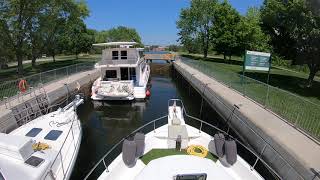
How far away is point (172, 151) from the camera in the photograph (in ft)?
29.0

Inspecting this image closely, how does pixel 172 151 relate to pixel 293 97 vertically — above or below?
below

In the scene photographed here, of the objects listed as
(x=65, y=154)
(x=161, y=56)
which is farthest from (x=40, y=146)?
(x=161, y=56)

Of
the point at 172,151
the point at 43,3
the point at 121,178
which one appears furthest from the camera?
the point at 43,3

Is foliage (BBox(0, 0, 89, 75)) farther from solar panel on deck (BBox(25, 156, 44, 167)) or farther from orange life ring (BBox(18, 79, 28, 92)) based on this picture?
solar panel on deck (BBox(25, 156, 44, 167))

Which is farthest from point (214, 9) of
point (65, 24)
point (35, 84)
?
point (35, 84)

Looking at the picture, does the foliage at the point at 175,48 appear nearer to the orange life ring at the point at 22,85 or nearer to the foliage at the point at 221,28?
the foliage at the point at 221,28

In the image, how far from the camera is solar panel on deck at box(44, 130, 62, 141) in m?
9.79

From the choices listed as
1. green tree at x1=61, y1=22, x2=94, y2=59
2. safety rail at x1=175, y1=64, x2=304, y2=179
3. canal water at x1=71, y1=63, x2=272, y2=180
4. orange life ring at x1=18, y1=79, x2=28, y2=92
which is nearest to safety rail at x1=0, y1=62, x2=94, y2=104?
orange life ring at x1=18, y1=79, x2=28, y2=92

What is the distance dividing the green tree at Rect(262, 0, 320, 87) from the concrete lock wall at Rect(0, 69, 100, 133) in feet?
55.1

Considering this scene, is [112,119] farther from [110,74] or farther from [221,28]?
[221,28]

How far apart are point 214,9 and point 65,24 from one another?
29498 mm

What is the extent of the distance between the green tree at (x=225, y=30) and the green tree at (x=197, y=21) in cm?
368

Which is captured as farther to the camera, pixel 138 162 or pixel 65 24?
pixel 65 24

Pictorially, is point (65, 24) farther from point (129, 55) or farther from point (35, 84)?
point (35, 84)
